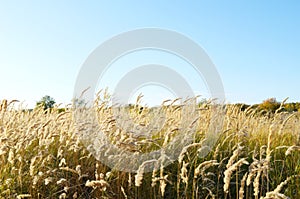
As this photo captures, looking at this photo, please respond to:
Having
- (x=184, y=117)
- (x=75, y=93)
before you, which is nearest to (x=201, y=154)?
(x=184, y=117)

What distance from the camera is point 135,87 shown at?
4.94m

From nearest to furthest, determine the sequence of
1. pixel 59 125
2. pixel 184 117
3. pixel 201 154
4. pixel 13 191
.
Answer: pixel 13 191 < pixel 201 154 < pixel 59 125 < pixel 184 117

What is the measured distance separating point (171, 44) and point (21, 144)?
8.48 feet

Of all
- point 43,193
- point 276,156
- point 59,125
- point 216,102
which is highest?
point 216,102

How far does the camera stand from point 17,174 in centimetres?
339

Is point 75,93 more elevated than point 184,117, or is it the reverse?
point 75,93

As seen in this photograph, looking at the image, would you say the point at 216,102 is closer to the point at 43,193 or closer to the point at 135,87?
the point at 135,87

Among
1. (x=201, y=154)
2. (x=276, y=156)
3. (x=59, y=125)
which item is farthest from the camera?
(x=59, y=125)

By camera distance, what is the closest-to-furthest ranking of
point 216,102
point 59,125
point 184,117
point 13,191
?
point 13,191, point 59,125, point 184,117, point 216,102

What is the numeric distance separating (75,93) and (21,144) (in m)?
1.47

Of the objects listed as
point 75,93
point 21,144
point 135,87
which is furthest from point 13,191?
point 135,87

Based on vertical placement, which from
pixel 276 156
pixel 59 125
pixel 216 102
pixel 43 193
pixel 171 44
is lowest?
pixel 43 193

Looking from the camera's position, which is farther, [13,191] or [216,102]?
[216,102]

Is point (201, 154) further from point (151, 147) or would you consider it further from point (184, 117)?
point (184, 117)
